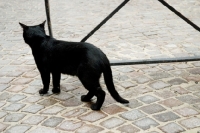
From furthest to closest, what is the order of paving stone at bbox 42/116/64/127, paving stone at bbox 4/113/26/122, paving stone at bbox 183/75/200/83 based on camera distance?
paving stone at bbox 183/75/200/83, paving stone at bbox 4/113/26/122, paving stone at bbox 42/116/64/127

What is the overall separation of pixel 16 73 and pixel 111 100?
1.68 m

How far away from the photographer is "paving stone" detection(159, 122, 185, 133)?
3.04m

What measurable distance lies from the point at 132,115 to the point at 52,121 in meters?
0.88

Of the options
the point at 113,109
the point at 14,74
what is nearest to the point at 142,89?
the point at 113,109

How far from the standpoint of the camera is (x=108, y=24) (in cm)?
696

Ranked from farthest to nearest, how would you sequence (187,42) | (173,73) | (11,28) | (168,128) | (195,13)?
(195,13), (11,28), (187,42), (173,73), (168,128)

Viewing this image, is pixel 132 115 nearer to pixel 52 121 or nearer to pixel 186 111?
pixel 186 111

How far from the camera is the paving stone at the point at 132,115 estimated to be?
3.31 m

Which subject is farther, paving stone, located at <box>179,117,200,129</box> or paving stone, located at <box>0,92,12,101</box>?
paving stone, located at <box>0,92,12,101</box>

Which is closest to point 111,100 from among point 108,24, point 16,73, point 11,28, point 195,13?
point 16,73

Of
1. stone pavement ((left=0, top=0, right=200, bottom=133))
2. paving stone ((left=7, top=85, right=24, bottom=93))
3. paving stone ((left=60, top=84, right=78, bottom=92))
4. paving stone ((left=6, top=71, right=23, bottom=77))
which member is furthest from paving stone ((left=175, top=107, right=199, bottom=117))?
paving stone ((left=6, top=71, right=23, bottom=77))

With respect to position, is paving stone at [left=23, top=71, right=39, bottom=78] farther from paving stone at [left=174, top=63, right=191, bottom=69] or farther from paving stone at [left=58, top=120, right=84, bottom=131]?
paving stone at [left=174, top=63, right=191, bottom=69]

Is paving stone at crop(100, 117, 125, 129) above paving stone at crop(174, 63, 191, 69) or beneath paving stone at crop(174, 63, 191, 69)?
beneath

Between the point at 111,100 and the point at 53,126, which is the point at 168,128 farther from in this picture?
the point at 53,126
